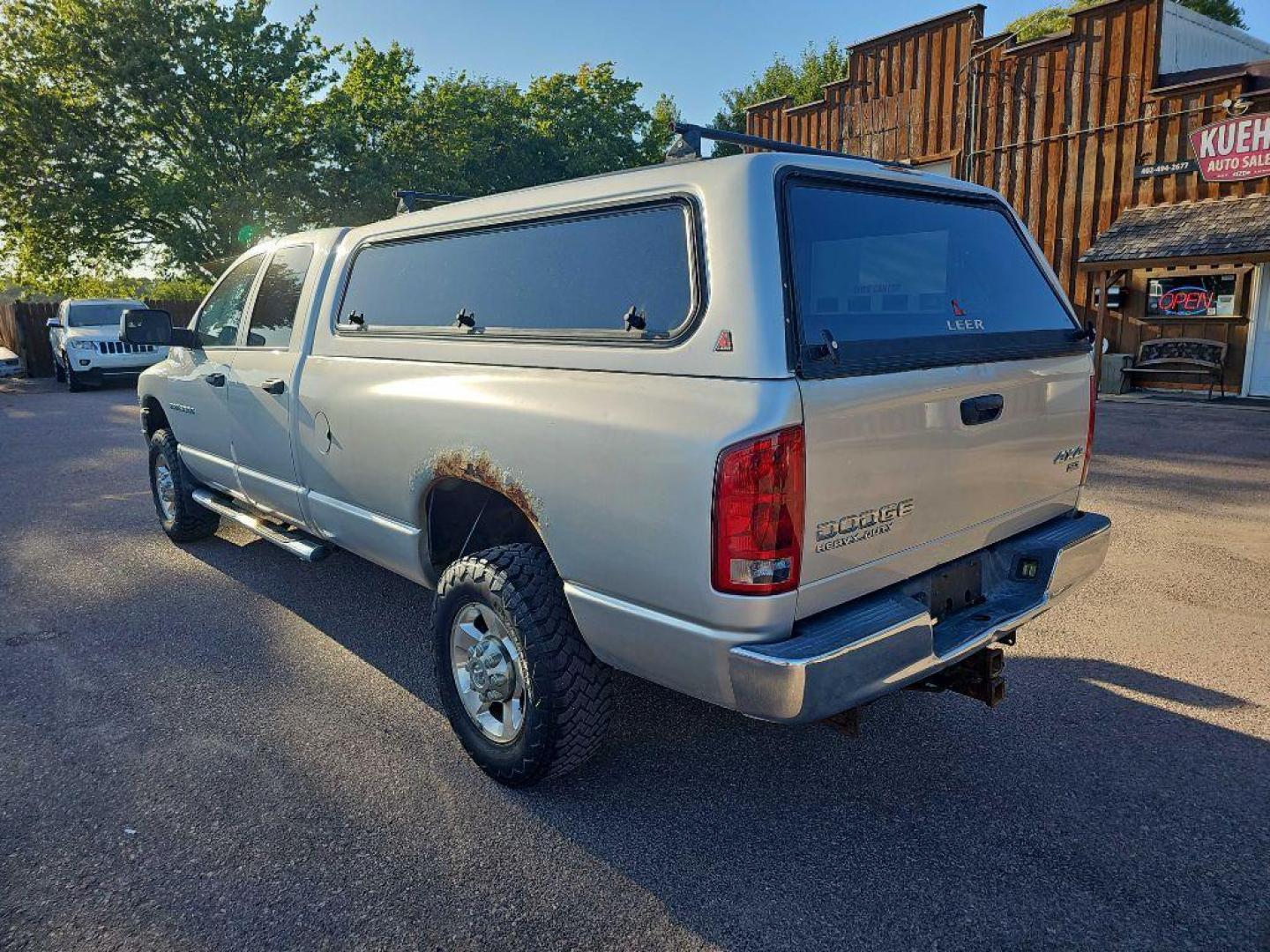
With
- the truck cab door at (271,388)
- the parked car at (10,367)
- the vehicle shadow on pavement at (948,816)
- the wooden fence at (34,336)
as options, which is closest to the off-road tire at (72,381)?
the parked car at (10,367)

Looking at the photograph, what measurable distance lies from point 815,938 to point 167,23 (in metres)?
29.0

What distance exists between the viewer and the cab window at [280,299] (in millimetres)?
4395

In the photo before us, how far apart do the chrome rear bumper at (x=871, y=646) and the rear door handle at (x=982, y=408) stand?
1.63ft

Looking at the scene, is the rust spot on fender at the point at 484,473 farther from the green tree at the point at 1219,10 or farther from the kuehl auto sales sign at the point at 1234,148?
the green tree at the point at 1219,10

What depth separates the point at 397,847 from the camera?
2.71 metres

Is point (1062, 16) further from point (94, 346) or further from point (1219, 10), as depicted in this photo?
point (94, 346)

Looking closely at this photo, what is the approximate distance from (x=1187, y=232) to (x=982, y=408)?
558 inches

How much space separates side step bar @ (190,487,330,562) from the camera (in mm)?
4188

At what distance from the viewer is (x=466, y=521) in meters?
3.59

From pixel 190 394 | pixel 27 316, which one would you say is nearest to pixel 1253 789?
pixel 190 394

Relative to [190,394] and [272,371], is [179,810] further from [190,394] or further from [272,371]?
[190,394]

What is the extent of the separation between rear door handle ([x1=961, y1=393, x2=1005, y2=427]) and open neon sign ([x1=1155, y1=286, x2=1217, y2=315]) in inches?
581

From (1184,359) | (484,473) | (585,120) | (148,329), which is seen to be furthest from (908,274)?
(585,120)

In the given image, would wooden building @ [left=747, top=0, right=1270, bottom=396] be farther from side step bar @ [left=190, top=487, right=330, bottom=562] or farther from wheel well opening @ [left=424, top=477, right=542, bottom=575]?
side step bar @ [left=190, top=487, right=330, bottom=562]
